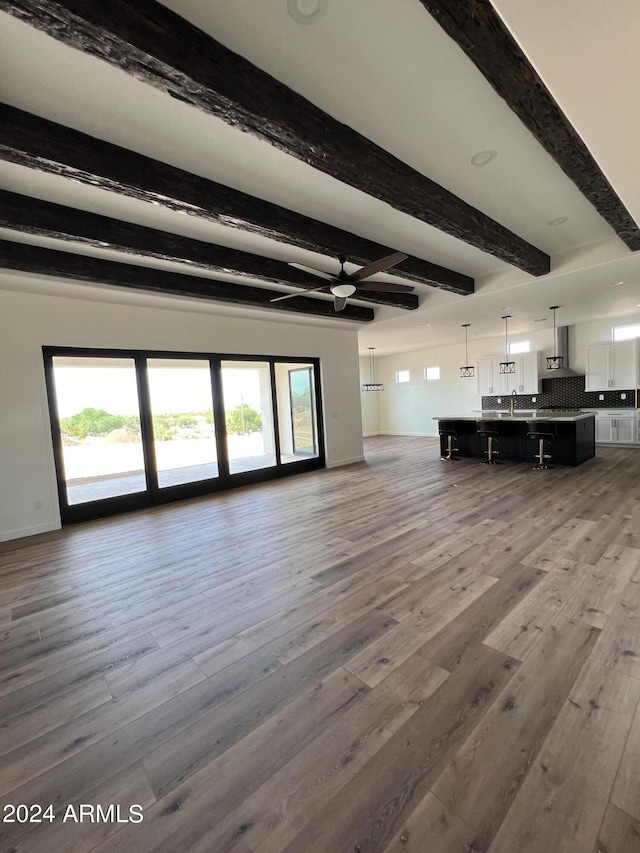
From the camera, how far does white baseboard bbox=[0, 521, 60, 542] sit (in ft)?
14.0

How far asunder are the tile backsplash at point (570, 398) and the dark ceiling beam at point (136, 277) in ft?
21.3

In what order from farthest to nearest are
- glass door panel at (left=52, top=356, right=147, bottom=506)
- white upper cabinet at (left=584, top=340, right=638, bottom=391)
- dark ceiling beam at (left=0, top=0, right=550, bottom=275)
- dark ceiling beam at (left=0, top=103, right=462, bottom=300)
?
white upper cabinet at (left=584, top=340, right=638, bottom=391)
glass door panel at (left=52, top=356, right=147, bottom=506)
dark ceiling beam at (left=0, top=103, right=462, bottom=300)
dark ceiling beam at (left=0, top=0, right=550, bottom=275)

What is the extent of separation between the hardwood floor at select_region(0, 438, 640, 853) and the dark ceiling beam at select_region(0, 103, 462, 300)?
2.91m

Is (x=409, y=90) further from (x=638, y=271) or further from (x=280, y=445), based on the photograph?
(x=280, y=445)

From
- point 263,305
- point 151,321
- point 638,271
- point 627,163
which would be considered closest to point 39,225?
point 151,321

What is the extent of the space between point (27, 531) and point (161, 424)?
205cm

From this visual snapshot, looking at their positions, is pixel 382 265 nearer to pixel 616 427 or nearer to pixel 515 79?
pixel 515 79

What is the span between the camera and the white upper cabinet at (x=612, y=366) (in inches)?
305

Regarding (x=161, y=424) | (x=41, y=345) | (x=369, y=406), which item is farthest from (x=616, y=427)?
(x=41, y=345)

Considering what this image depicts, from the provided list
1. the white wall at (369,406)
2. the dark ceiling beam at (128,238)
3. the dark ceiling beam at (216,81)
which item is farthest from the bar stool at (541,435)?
the white wall at (369,406)

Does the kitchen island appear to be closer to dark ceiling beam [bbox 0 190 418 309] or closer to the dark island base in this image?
the dark island base

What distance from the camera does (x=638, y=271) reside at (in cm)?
462

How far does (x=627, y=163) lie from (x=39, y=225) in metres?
4.26

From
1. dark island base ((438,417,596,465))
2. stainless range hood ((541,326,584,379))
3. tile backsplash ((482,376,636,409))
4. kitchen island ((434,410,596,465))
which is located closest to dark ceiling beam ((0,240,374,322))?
kitchen island ((434,410,596,465))
